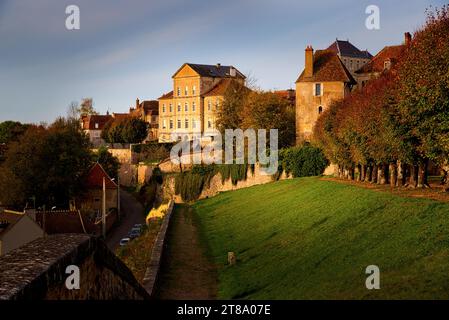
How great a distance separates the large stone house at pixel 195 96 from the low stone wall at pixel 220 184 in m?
25.3

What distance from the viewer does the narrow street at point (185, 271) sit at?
18.3 meters

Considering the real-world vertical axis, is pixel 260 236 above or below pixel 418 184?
below

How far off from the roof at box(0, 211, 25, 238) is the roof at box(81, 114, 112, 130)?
76254mm

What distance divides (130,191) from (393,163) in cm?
5412

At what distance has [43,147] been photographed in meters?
61.0

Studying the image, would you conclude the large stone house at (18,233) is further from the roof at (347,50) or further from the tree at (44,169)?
the roof at (347,50)

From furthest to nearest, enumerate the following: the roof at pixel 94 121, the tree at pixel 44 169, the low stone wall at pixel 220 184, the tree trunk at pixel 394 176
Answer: the roof at pixel 94 121 → the tree at pixel 44 169 → the low stone wall at pixel 220 184 → the tree trunk at pixel 394 176

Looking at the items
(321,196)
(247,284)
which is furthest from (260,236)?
(247,284)

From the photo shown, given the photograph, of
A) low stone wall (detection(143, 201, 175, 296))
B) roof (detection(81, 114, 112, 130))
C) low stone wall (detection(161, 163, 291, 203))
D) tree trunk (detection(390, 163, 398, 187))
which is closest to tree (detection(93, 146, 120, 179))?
low stone wall (detection(161, 163, 291, 203))

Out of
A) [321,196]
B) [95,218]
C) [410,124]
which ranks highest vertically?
[410,124]

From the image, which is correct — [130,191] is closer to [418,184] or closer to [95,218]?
[95,218]

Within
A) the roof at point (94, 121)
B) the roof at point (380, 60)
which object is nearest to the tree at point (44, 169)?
the roof at point (380, 60)

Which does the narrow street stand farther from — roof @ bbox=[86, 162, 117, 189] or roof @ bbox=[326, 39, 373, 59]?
roof @ bbox=[326, 39, 373, 59]

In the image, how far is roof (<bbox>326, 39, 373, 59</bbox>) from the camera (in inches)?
3371
